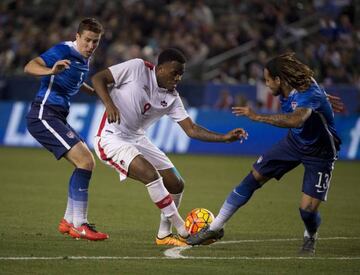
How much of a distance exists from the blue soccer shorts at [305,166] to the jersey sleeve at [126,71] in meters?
1.73

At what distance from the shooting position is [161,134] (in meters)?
24.5

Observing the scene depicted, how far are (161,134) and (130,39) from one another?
504 centimetres

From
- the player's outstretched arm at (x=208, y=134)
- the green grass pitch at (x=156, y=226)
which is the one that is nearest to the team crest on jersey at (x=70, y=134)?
the green grass pitch at (x=156, y=226)

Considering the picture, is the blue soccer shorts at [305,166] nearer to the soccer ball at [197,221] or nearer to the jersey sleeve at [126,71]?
the soccer ball at [197,221]

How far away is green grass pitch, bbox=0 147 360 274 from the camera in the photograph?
852cm

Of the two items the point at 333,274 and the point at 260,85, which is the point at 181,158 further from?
the point at 333,274

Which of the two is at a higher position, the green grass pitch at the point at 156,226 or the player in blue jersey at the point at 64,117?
the player in blue jersey at the point at 64,117

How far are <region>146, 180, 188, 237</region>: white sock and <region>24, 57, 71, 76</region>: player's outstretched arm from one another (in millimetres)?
1627

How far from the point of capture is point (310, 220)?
973 centimetres

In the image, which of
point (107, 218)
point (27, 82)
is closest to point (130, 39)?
point (27, 82)

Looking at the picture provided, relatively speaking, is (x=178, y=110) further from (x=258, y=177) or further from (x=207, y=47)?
(x=207, y=47)

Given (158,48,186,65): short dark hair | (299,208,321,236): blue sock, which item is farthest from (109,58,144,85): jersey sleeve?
(299,208,321,236): blue sock

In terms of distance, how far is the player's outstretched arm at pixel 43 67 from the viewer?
9.97 metres

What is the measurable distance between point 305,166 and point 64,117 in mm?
3090
